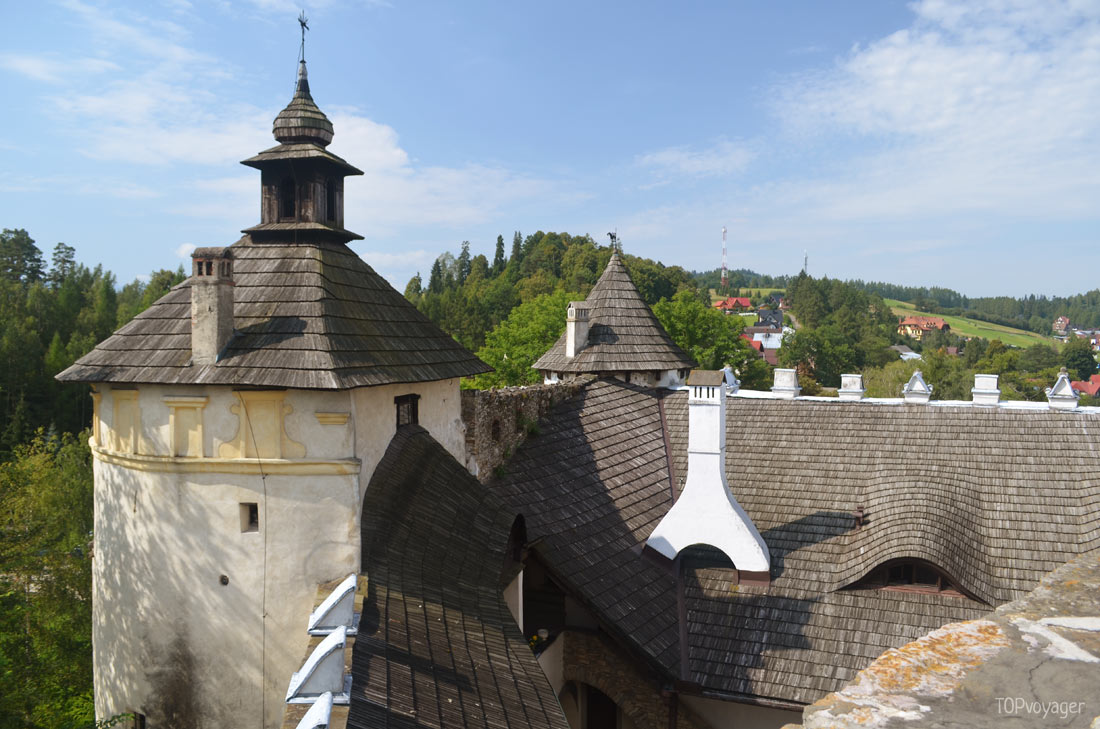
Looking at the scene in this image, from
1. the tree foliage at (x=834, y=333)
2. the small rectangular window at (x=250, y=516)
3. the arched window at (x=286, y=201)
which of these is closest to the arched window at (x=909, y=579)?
the small rectangular window at (x=250, y=516)

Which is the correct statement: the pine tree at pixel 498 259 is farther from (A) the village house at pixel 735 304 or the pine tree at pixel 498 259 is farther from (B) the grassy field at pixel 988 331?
(B) the grassy field at pixel 988 331

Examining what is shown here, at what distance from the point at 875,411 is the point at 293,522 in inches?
469

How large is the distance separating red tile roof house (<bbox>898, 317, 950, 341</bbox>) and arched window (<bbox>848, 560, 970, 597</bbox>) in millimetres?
126834

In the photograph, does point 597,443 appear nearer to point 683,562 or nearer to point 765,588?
point 683,562

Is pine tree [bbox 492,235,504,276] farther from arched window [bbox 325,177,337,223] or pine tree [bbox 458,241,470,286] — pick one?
arched window [bbox 325,177,337,223]

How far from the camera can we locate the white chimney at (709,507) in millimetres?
12344

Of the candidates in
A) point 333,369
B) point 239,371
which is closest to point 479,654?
point 333,369

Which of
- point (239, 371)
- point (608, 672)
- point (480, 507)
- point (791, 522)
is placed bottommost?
point (608, 672)

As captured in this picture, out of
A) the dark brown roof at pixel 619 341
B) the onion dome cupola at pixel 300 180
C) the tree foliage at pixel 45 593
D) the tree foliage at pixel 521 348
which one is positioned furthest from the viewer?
the tree foliage at pixel 521 348

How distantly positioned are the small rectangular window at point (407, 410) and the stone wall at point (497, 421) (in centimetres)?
194

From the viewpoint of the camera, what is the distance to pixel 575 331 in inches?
682

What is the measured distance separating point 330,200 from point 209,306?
288 cm

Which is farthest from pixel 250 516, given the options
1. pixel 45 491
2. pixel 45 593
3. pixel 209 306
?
pixel 45 491

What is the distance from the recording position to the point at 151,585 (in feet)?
26.0
